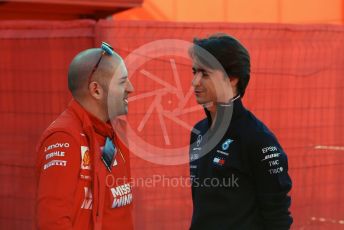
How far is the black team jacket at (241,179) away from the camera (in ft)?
9.70

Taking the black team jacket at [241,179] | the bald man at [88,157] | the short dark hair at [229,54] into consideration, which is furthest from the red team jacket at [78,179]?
the short dark hair at [229,54]

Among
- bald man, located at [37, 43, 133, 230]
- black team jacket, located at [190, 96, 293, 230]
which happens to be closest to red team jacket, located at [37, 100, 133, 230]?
bald man, located at [37, 43, 133, 230]

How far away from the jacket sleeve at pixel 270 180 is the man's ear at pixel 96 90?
0.71 meters

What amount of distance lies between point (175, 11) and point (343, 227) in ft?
17.2

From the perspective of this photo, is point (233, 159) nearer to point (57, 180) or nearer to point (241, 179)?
point (241, 179)

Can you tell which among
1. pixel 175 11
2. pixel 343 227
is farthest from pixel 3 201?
pixel 175 11

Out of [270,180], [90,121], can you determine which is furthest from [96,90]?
[270,180]

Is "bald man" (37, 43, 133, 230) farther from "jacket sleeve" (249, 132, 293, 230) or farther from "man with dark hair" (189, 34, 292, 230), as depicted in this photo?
"jacket sleeve" (249, 132, 293, 230)

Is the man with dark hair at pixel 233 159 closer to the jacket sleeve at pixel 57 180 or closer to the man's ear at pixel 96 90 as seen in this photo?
the man's ear at pixel 96 90

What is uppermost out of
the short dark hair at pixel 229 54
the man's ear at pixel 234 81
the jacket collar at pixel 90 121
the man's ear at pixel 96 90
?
the short dark hair at pixel 229 54

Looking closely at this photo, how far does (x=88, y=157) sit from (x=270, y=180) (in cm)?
80

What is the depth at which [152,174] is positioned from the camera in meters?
5.50

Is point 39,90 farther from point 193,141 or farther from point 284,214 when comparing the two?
point 284,214

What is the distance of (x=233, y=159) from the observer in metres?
3.03
